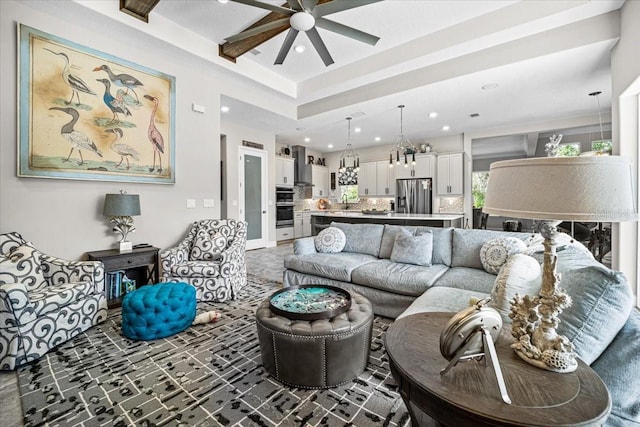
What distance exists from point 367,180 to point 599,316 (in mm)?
7672

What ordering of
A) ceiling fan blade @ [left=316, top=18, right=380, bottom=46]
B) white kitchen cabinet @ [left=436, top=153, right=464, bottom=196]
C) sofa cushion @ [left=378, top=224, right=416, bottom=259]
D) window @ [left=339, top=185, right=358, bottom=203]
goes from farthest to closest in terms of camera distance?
window @ [left=339, top=185, right=358, bottom=203] → white kitchen cabinet @ [left=436, top=153, right=464, bottom=196] → sofa cushion @ [left=378, top=224, right=416, bottom=259] → ceiling fan blade @ [left=316, top=18, right=380, bottom=46]

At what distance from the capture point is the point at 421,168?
7441mm

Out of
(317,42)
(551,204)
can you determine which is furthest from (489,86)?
(551,204)

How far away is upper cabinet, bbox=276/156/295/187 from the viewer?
7.43 metres

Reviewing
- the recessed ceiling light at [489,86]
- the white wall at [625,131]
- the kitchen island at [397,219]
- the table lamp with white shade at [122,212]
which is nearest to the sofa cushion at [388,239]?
the kitchen island at [397,219]

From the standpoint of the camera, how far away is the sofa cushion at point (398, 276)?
8.45ft

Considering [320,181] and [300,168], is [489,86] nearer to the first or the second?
[300,168]

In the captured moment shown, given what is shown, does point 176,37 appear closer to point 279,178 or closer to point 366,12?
point 366,12

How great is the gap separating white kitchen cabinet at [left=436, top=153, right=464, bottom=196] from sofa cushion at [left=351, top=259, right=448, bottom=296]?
472 centimetres

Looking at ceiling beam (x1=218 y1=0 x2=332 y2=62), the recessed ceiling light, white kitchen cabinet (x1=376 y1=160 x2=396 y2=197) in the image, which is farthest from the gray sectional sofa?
white kitchen cabinet (x1=376 y1=160 x2=396 y2=197)

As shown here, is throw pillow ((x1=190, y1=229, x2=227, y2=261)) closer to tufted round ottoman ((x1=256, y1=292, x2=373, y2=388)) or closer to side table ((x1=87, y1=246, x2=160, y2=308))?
side table ((x1=87, y1=246, x2=160, y2=308))

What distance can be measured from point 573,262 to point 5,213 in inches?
178

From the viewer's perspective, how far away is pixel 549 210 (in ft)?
2.68

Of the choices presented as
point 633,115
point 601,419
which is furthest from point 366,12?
point 601,419
